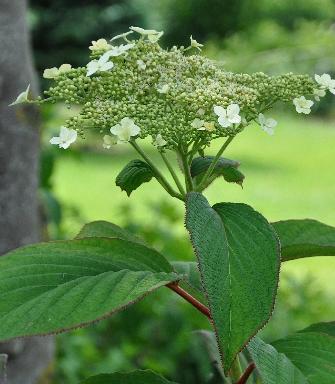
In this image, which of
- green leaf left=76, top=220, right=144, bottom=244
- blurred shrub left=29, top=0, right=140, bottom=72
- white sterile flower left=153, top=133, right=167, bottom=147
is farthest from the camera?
blurred shrub left=29, top=0, right=140, bottom=72

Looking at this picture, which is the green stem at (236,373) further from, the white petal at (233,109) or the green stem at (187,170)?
the white petal at (233,109)

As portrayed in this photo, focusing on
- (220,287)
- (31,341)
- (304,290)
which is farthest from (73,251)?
(304,290)

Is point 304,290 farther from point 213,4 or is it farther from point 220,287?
point 213,4

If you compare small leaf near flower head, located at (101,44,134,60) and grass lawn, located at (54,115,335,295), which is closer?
small leaf near flower head, located at (101,44,134,60)

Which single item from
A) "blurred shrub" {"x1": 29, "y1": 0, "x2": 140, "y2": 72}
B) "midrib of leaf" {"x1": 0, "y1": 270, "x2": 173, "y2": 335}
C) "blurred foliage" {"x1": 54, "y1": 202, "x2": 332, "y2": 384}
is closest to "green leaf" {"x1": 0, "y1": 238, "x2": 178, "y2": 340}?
"midrib of leaf" {"x1": 0, "y1": 270, "x2": 173, "y2": 335}

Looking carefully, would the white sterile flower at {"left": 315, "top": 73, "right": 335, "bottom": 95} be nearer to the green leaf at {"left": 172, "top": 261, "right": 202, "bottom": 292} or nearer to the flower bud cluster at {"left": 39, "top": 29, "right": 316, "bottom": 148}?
the flower bud cluster at {"left": 39, "top": 29, "right": 316, "bottom": 148}

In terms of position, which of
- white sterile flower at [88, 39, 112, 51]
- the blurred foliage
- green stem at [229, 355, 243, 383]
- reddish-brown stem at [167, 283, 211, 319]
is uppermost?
the blurred foliage

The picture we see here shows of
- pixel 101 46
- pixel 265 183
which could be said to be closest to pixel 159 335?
pixel 101 46

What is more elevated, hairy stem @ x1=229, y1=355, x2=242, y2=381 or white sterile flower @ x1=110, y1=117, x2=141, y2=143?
white sterile flower @ x1=110, y1=117, x2=141, y2=143
